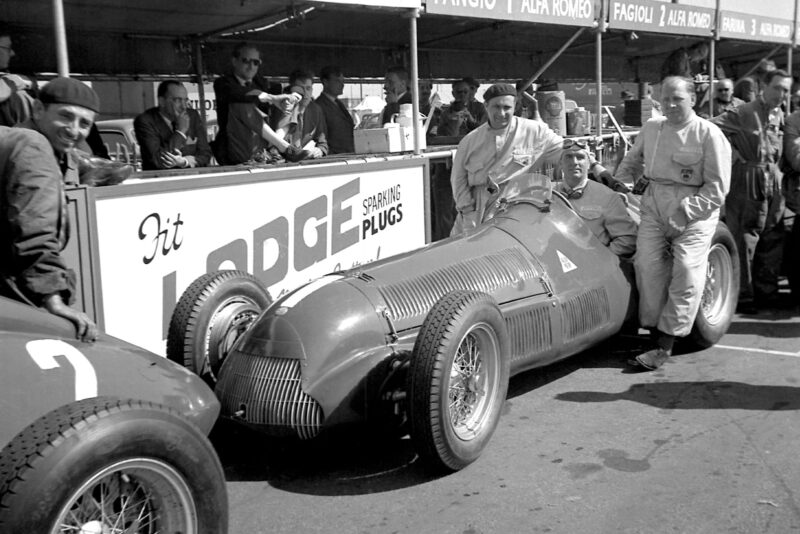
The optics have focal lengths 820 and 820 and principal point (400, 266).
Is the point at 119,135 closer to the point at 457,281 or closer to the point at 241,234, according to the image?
the point at 241,234

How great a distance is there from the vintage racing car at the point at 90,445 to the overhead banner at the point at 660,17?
7566 mm

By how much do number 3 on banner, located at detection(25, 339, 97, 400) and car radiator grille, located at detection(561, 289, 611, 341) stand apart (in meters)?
2.81

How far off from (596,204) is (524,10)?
3189 mm

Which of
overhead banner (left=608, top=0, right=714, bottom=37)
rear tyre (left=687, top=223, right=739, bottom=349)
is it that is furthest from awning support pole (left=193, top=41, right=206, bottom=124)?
rear tyre (left=687, top=223, right=739, bottom=349)

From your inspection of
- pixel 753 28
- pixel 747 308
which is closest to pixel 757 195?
pixel 747 308

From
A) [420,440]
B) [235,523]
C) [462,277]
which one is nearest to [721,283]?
[462,277]

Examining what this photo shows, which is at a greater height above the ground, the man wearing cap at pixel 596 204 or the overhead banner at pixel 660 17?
the overhead banner at pixel 660 17

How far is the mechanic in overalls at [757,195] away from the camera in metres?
7.18

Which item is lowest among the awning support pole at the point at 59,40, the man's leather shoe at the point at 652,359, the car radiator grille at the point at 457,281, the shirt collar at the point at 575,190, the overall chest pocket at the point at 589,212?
the man's leather shoe at the point at 652,359

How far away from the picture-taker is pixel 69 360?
Answer: 9.41 ft

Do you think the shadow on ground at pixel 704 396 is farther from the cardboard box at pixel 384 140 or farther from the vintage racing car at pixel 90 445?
Answer: the cardboard box at pixel 384 140

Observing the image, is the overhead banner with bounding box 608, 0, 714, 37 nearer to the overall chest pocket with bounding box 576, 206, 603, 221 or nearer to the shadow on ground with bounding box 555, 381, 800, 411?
the overall chest pocket with bounding box 576, 206, 603, 221

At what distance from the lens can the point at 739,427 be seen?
4367 millimetres

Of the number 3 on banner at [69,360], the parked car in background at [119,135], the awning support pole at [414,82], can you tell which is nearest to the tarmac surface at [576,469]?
the number 3 on banner at [69,360]
